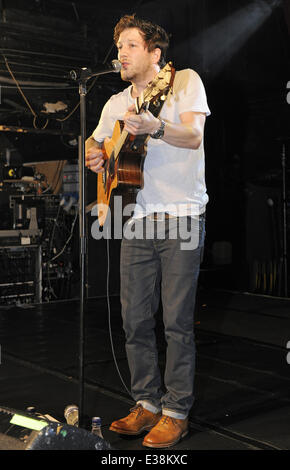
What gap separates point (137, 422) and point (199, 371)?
1292mm

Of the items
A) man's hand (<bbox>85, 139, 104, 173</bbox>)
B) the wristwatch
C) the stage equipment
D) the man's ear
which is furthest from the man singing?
the stage equipment

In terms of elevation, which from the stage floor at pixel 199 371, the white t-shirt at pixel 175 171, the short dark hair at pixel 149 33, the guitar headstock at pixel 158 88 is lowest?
the stage floor at pixel 199 371

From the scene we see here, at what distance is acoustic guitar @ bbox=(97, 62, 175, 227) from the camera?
8.98 feet

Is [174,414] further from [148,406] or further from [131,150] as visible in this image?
[131,150]

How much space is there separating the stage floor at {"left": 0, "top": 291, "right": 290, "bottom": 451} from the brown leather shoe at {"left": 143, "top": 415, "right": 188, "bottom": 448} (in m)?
0.05

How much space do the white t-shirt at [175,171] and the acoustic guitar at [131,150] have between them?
42 millimetres

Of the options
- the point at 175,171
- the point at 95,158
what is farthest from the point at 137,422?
the point at 95,158

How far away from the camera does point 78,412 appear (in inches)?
110

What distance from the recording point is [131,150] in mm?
2846

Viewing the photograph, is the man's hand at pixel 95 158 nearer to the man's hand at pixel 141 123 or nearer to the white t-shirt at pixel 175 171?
the white t-shirt at pixel 175 171

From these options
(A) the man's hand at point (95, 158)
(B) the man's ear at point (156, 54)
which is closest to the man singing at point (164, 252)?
(B) the man's ear at point (156, 54)

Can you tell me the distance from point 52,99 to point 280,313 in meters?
3.59

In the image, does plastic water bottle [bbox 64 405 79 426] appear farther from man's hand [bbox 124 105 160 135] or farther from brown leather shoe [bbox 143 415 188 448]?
man's hand [bbox 124 105 160 135]

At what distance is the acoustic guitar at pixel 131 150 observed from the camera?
2.74 m
